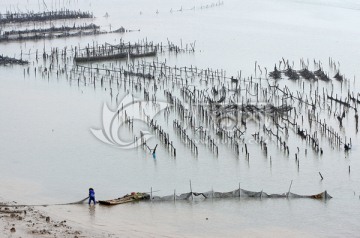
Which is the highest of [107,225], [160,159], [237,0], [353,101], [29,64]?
[237,0]

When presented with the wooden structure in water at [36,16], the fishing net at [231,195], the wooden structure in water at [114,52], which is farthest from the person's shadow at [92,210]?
the wooden structure in water at [36,16]

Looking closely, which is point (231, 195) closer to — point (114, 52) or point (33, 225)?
point (33, 225)

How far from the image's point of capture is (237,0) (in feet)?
218

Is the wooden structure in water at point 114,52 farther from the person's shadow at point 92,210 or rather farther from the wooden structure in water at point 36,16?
the person's shadow at point 92,210

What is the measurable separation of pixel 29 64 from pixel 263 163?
16657 millimetres

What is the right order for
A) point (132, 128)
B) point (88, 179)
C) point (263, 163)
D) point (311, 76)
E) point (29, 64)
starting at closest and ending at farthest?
point (88, 179), point (263, 163), point (132, 128), point (311, 76), point (29, 64)

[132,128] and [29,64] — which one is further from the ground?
[29,64]

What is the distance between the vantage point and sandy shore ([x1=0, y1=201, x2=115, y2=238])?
14.9m

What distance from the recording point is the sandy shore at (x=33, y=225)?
1486 centimetres

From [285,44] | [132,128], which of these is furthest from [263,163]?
[285,44]

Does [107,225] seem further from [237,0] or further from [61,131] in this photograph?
[237,0]

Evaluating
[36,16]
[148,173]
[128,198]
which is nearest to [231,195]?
[128,198]

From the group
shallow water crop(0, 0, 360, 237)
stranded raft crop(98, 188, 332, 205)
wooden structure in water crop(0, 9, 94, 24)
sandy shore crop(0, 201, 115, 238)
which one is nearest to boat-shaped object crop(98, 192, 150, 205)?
stranded raft crop(98, 188, 332, 205)

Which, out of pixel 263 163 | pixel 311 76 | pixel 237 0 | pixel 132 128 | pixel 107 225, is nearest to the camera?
pixel 107 225
